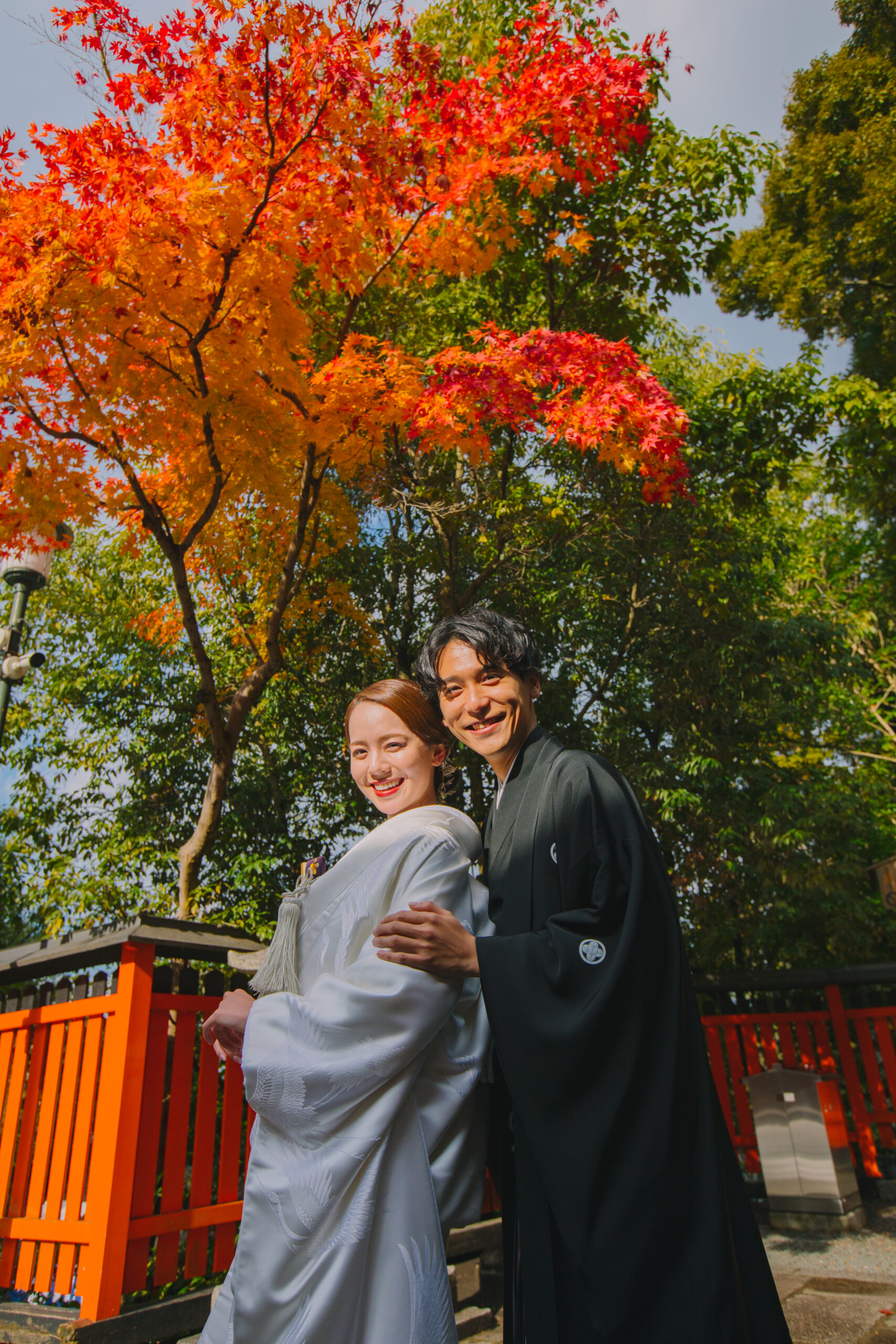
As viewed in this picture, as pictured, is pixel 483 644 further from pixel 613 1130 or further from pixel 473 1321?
pixel 473 1321

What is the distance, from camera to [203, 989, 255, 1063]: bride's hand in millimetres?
1624

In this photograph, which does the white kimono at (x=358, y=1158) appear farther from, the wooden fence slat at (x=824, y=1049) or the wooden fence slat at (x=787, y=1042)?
the wooden fence slat at (x=824, y=1049)

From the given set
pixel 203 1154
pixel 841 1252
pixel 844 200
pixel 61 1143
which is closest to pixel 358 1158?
pixel 203 1154

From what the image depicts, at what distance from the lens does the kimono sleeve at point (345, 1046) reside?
1379mm

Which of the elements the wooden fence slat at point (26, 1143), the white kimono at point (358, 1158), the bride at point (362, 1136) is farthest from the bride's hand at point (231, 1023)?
the wooden fence slat at point (26, 1143)

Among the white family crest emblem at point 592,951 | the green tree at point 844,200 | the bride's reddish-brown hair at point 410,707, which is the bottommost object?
the white family crest emblem at point 592,951

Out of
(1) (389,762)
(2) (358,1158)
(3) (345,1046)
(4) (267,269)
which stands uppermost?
(4) (267,269)

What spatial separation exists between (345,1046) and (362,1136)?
5.9 inches

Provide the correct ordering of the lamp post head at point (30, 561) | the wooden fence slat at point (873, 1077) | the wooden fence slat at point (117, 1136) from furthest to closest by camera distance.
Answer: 1. the wooden fence slat at point (873, 1077)
2. the lamp post head at point (30, 561)
3. the wooden fence slat at point (117, 1136)

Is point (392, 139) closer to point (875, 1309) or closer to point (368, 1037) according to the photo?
point (368, 1037)

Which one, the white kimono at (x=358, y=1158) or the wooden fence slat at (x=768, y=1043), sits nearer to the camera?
the white kimono at (x=358, y=1158)

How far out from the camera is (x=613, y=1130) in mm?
1333

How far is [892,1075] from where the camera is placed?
21.0 feet

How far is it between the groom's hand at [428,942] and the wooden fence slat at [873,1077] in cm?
664
